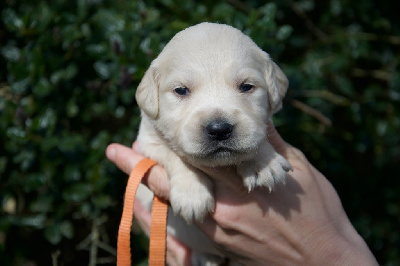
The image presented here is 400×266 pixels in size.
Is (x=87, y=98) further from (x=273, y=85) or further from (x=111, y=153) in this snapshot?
(x=273, y=85)

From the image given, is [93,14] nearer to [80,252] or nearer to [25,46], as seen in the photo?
[25,46]

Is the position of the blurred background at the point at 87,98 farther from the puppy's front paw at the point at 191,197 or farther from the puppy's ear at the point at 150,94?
the puppy's front paw at the point at 191,197

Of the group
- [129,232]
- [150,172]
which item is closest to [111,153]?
[150,172]

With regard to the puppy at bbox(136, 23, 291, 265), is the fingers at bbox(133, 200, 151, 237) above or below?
Answer: below

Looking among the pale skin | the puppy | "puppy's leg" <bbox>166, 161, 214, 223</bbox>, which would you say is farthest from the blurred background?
"puppy's leg" <bbox>166, 161, 214, 223</bbox>

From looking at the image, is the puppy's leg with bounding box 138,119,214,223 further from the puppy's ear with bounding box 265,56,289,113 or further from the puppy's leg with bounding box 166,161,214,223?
the puppy's ear with bounding box 265,56,289,113

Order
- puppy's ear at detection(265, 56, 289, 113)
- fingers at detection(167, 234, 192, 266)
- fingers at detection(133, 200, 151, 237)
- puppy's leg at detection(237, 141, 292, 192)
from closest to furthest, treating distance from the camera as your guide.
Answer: puppy's leg at detection(237, 141, 292, 192) < puppy's ear at detection(265, 56, 289, 113) < fingers at detection(167, 234, 192, 266) < fingers at detection(133, 200, 151, 237)

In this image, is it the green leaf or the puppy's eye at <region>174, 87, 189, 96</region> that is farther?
the green leaf
